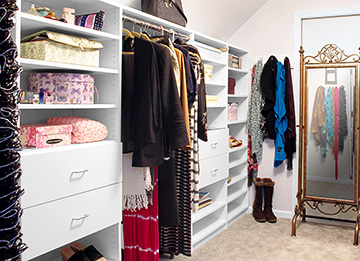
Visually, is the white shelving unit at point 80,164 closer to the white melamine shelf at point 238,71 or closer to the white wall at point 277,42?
the white melamine shelf at point 238,71

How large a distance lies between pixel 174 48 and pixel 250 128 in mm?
1860

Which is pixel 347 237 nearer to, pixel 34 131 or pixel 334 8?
pixel 334 8

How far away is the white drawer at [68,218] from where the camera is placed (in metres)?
1.64

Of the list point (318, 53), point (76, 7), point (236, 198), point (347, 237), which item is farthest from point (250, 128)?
point (76, 7)

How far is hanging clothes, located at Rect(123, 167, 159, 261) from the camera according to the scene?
241 centimetres

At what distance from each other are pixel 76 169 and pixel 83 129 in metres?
0.23

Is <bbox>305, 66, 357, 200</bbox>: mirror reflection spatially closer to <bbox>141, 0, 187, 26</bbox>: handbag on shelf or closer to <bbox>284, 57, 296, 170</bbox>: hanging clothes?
<bbox>284, 57, 296, 170</bbox>: hanging clothes

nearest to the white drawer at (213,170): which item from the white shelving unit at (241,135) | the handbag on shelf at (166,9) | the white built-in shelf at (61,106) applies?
the white shelving unit at (241,135)

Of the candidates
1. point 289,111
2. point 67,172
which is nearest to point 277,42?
point 289,111

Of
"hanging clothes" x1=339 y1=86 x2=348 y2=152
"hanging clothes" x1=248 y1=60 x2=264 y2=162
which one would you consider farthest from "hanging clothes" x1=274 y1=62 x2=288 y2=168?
"hanging clothes" x1=339 y1=86 x2=348 y2=152

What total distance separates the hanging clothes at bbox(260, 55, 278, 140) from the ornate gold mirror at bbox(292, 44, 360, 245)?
0.33 meters

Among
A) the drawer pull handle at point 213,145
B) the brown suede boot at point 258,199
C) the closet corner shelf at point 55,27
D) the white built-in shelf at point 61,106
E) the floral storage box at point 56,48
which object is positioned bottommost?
the brown suede boot at point 258,199

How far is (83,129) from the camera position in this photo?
1.97 metres

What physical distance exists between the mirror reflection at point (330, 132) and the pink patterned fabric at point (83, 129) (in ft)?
7.49
